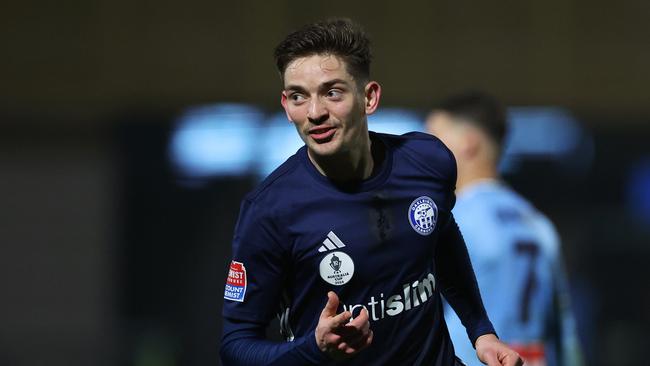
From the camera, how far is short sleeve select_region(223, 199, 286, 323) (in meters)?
3.32

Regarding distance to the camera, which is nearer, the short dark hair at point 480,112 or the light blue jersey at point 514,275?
the light blue jersey at point 514,275

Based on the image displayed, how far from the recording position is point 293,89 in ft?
11.0

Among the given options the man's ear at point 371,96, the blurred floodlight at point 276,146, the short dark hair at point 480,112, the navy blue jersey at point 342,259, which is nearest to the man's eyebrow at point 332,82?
the man's ear at point 371,96

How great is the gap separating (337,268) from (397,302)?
214 mm

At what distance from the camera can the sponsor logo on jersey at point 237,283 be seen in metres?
3.35

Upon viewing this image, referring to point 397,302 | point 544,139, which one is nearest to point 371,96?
point 397,302

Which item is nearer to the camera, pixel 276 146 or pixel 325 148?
pixel 325 148

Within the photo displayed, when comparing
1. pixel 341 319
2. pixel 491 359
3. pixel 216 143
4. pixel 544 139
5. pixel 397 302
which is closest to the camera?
pixel 341 319

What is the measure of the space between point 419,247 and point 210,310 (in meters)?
9.83

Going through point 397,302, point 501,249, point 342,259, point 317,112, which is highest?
point 317,112

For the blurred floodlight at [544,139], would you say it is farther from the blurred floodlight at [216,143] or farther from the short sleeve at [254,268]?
the short sleeve at [254,268]

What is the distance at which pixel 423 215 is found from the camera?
350 cm

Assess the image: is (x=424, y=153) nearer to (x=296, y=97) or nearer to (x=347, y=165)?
(x=347, y=165)

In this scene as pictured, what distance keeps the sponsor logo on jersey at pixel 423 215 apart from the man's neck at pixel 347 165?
0.16 m
